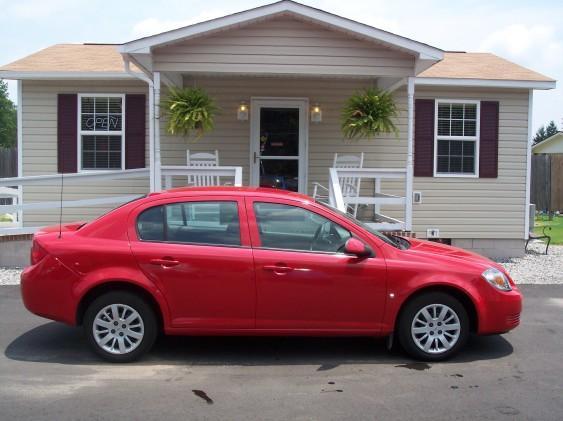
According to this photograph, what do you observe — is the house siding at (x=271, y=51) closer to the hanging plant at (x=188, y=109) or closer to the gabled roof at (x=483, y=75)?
the hanging plant at (x=188, y=109)

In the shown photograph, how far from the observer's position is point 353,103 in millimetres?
10656

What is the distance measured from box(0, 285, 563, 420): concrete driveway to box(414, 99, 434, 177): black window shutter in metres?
5.68

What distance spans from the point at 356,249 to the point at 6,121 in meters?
58.9

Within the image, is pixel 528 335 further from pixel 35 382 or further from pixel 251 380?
pixel 35 382

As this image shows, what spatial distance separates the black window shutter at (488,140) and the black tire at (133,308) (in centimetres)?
843

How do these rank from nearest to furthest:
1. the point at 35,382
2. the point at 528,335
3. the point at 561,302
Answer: the point at 35,382 → the point at 528,335 → the point at 561,302

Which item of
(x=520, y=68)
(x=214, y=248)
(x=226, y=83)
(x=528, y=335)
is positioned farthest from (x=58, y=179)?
(x=520, y=68)

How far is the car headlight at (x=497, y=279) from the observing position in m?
5.69

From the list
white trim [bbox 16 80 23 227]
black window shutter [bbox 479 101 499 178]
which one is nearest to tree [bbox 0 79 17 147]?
white trim [bbox 16 80 23 227]

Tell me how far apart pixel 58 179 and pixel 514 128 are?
8466mm

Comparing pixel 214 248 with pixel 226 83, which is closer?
pixel 214 248

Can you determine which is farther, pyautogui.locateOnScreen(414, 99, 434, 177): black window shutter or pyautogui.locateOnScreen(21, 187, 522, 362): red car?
pyautogui.locateOnScreen(414, 99, 434, 177): black window shutter

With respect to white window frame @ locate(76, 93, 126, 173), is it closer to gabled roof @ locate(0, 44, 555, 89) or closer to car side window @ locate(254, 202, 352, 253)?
gabled roof @ locate(0, 44, 555, 89)

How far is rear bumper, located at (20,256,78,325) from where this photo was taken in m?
5.54
